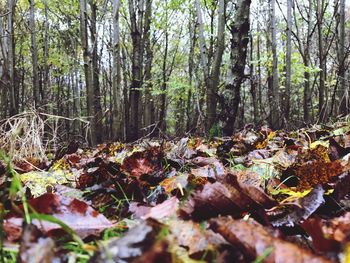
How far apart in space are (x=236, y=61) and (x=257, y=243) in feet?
14.8

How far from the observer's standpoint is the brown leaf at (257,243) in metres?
0.53

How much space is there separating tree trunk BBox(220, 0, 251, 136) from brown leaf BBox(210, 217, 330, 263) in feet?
14.5

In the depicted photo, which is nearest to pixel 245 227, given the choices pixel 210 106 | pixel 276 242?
pixel 276 242

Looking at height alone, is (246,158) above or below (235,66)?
below

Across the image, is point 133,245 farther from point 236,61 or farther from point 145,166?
point 236,61

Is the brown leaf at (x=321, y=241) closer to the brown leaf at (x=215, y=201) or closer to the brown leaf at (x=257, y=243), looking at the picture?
the brown leaf at (x=257, y=243)

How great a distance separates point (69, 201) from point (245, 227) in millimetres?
396

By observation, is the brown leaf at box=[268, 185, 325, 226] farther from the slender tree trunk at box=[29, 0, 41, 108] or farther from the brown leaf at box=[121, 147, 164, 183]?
the slender tree trunk at box=[29, 0, 41, 108]

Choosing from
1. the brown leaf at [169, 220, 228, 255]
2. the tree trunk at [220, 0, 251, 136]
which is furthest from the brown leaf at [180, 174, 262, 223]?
the tree trunk at [220, 0, 251, 136]

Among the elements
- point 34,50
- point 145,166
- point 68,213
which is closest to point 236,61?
point 145,166

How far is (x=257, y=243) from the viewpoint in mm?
590

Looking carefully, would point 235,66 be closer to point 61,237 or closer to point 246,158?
point 246,158

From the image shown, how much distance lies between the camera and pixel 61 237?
0.75m

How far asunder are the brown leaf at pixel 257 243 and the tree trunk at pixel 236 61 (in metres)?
4.42
